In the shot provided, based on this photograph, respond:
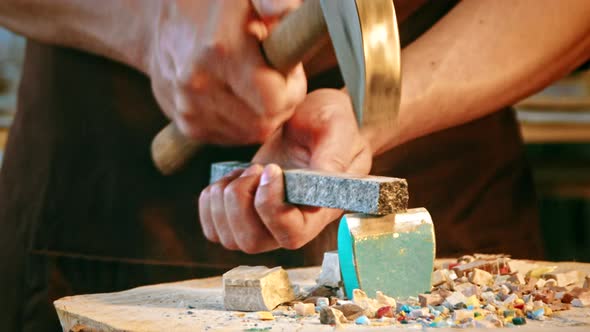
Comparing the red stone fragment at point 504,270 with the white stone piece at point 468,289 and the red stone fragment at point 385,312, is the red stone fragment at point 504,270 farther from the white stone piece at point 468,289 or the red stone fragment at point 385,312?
the red stone fragment at point 385,312

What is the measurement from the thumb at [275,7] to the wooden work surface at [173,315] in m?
0.36

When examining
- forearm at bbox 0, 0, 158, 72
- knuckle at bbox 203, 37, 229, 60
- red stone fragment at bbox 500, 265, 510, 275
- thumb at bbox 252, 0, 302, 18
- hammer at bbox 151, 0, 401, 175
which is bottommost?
red stone fragment at bbox 500, 265, 510, 275

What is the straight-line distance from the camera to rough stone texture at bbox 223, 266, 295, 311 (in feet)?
3.14

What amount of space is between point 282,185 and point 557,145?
2005 millimetres

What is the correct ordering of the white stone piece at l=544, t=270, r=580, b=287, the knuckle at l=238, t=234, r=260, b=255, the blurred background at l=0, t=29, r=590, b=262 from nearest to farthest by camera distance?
the white stone piece at l=544, t=270, r=580, b=287 → the knuckle at l=238, t=234, r=260, b=255 → the blurred background at l=0, t=29, r=590, b=262

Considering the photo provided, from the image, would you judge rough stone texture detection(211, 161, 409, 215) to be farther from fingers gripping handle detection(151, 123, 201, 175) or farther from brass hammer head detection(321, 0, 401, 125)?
fingers gripping handle detection(151, 123, 201, 175)

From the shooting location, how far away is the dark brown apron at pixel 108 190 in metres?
1.43

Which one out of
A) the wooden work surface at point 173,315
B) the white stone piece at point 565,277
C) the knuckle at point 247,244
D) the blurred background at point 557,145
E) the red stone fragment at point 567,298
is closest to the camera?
the wooden work surface at point 173,315

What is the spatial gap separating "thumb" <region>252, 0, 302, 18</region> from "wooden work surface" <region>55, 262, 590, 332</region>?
36 centimetres

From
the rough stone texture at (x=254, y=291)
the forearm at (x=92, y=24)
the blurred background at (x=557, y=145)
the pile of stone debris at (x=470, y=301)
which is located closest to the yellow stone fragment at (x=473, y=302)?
the pile of stone debris at (x=470, y=301)

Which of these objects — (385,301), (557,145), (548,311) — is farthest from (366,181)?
(557,145)

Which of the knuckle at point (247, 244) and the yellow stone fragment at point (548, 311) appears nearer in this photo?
the yellow stone fragment at point (548, 311)

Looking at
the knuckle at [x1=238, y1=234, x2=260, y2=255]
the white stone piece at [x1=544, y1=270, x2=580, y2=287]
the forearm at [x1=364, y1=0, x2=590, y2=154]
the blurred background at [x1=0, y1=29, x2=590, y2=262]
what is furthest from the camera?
the blurred background at [x1=0, y1=29, x2=590, y2=262]

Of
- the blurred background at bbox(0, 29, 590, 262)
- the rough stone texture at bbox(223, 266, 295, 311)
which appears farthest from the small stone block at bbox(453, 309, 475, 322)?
the blurred background at bbox(0, 29, 590, 262)
